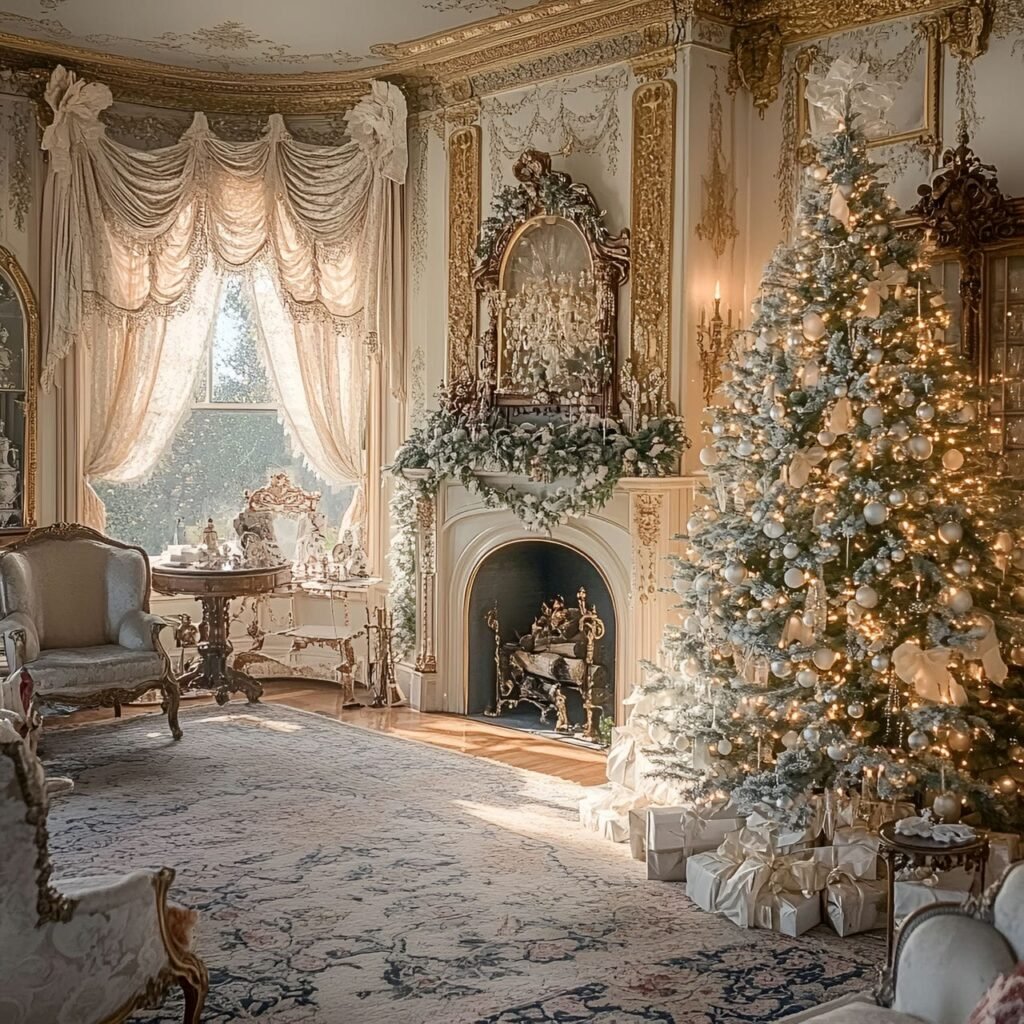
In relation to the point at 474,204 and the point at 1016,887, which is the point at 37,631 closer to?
the point at 474,204

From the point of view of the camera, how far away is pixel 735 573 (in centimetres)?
508

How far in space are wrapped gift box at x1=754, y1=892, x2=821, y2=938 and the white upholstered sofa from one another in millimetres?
1564

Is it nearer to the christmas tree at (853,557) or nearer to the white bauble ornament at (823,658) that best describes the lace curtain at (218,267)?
the christmas tree at (853,557)

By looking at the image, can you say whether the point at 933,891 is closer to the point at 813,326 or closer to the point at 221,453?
the point at 813,326

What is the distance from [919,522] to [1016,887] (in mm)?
2312

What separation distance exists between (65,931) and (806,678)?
9.38ft

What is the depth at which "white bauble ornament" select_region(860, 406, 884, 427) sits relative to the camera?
193 inches

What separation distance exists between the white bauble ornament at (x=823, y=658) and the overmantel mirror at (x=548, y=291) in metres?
2.51

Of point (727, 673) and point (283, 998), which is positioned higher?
point (727, 673)

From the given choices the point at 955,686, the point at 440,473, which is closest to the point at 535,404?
the point at 440,473

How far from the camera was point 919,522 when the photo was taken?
195 inches

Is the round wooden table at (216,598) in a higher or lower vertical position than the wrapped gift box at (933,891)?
higher

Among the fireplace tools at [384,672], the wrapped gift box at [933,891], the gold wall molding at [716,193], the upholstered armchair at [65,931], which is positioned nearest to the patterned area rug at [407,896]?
the wrapped gift box at [933,891]

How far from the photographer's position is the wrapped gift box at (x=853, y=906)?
449cm
